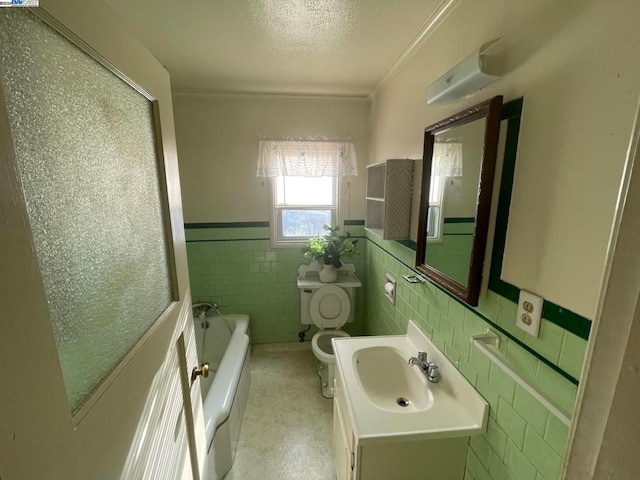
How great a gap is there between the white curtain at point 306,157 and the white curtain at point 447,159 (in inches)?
47.1

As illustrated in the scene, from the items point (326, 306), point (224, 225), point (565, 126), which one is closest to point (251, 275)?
point (224, 225)

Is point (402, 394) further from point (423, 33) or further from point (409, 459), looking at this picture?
point (423, 33)

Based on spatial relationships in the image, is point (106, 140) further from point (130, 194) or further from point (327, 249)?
point (327, 249)

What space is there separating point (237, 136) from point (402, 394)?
7.50 feet

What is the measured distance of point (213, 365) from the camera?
2.51 meters

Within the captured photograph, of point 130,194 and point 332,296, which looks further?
point 332,296

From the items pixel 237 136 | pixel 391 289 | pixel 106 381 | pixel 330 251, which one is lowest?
pixel 391 289

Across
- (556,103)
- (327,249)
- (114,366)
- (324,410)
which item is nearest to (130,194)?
(114,366)

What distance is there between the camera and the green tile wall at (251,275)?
8.46 feet

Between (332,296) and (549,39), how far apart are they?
207 cm

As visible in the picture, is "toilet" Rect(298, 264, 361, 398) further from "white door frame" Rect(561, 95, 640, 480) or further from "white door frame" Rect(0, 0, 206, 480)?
"white door frame" Rect(561, 95, 640, 480)

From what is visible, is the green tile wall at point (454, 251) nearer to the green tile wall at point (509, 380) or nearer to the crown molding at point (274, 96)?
the green tile wall at point (509, 380)

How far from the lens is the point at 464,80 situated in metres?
0.97

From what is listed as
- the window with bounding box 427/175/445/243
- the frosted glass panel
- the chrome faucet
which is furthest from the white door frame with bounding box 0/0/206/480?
the window with bounding box 427/175/445/243
